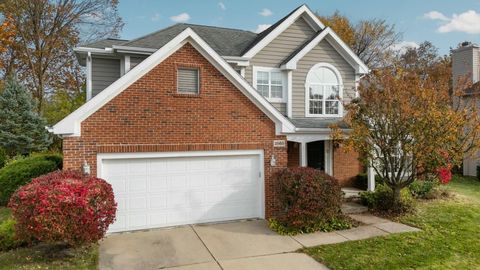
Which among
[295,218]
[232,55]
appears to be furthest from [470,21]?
[295,218]

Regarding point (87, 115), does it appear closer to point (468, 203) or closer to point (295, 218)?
point (295, 218)

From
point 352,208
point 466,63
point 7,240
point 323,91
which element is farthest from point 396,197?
point 466,63

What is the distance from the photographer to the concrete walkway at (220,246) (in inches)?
284

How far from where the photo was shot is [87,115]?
348 inches

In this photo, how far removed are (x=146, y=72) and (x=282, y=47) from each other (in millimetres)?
7198

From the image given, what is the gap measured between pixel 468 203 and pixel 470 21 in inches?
1278

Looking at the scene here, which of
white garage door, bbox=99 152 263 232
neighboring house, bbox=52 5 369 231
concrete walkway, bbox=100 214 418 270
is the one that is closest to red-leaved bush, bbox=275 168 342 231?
concrete walkway, bbox=100 214 418 270

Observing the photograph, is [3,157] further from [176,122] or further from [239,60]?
[176,122]

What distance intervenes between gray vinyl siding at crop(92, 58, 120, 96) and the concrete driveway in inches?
247

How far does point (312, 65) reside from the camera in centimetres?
1487

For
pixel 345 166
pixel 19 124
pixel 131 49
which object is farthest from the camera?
pixel 19 124

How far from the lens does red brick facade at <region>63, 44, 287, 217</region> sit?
354 inches

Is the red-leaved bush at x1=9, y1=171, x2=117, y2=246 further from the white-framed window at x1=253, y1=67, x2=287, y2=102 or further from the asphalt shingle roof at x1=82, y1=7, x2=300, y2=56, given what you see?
the white-framed window at x1=253, y1=67, x2=287, y2=102

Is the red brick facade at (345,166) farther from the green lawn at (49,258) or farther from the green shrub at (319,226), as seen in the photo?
the green lawn at (49,258)
